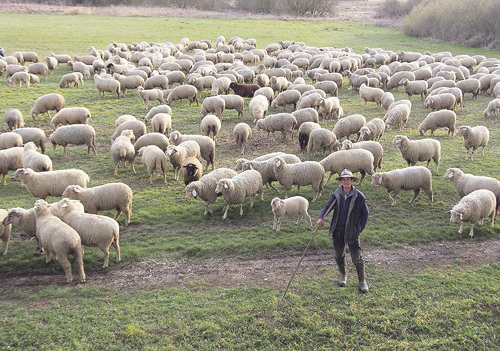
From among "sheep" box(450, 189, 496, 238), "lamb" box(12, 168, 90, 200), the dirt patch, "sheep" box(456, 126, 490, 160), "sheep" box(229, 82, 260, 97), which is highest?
"sheep" box(229, 82, 260, 97)

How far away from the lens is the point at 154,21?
188 feet

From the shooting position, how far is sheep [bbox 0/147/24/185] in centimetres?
1332

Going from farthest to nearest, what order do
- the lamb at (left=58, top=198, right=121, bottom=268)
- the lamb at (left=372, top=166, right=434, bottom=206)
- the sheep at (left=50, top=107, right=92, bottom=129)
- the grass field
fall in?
the sheep at (left=50, top=107, right=92, bottom=129) → the lamb at (left=372, top=166, right=434, bottom=206) → the lamb at (left=58, top=198, right=121, bottom=268) → the grass field

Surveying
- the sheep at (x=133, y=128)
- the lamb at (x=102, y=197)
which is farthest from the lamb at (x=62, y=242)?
the sheep at (x=133, y=128)

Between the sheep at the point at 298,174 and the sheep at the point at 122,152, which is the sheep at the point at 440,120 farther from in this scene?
the sheep at the point at 122,152

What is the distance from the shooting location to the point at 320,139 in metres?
15.6

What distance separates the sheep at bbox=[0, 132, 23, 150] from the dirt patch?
7347 mm

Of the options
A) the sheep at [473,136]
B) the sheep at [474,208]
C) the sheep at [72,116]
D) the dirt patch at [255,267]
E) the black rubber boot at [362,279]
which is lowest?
the dirt patch at [255,267]

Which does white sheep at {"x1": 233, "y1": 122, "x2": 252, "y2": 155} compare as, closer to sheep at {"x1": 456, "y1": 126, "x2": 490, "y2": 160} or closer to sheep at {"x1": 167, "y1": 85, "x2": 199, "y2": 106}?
sheep at {"x1": 167, "y1": 85, "x2": 199, "y2": 106}

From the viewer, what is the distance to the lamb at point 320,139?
15.6m

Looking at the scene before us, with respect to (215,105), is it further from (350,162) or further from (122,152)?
(350,162)

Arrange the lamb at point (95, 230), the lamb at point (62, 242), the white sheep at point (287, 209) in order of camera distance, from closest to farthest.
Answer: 1. the lamb at point (62, 242)
2. the lamb at point (95, 230)
3. the white sheep at point (287, 209)

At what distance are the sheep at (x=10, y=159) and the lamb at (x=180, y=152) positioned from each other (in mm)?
5190


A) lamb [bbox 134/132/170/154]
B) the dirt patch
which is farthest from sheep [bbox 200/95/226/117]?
the dirt patch
